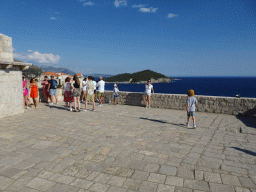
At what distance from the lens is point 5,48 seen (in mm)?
7484

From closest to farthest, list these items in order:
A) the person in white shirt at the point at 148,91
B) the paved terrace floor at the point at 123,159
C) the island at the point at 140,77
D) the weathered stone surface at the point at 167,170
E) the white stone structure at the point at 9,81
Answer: the paved terrace floor at the point at 123,159 → the weathered stone surface at the point at 167,170 → the white stone structure at the point at 9,81 → the person in white shirt at the point at 148,91 → the island at the point at 140,77

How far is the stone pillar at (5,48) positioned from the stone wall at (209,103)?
→ 6.70 metres

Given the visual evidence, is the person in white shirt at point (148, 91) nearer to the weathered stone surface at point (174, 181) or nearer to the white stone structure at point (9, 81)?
the white stone structure at point (9, 81)

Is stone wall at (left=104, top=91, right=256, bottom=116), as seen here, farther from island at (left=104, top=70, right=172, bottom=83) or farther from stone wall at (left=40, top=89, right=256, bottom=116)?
island at (left=104, top=70, right=172, bottom=83)

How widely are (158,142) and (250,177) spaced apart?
2.11 metres

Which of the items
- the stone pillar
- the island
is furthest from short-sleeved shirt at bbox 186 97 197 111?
the island

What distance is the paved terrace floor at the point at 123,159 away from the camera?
9.80ft

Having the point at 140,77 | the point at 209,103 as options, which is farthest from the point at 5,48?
the point at 140,77

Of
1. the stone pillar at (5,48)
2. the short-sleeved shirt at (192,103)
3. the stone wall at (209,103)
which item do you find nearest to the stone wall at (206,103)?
the stone wall at (209,103)

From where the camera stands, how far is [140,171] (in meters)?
3.38

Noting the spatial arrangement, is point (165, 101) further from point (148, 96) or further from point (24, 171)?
point (24, 171)

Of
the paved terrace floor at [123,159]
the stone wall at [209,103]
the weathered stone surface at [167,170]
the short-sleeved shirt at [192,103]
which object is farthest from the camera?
the stone wall at [209,103]

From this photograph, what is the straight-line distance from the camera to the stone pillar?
739 centimetres

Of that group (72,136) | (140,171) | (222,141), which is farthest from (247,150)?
(72,136)
